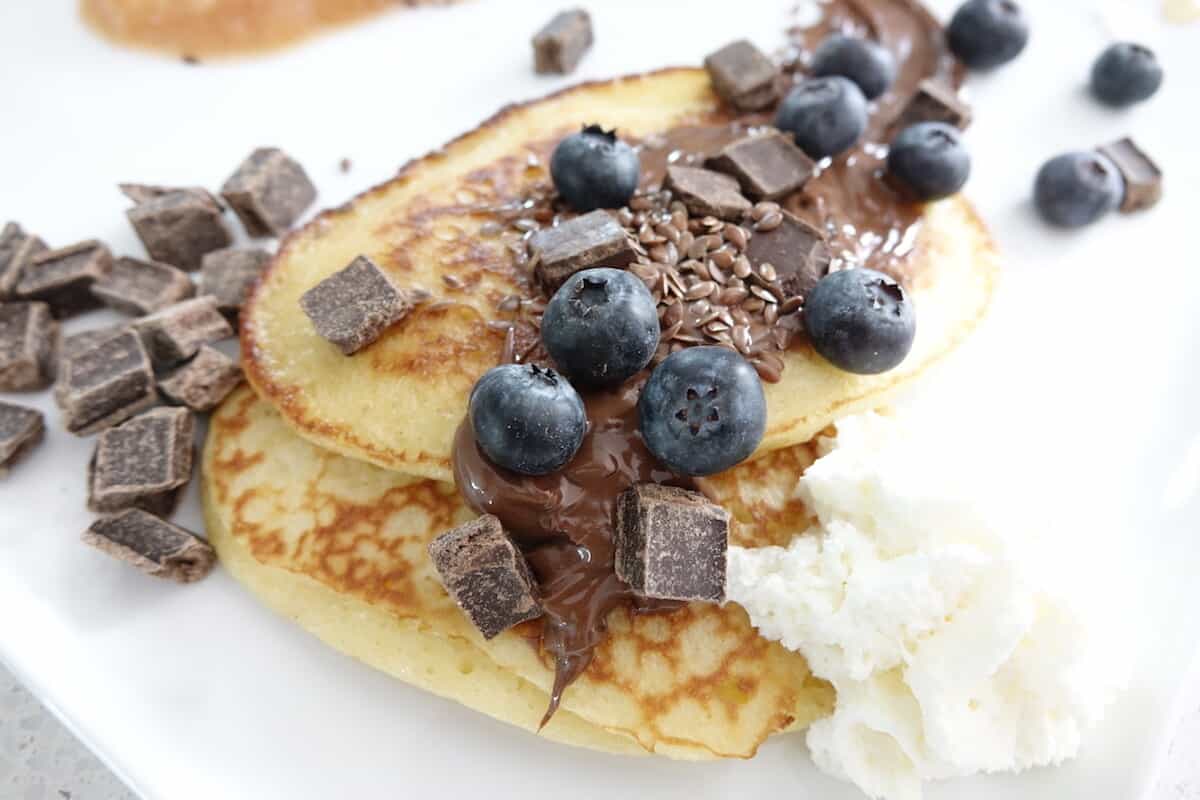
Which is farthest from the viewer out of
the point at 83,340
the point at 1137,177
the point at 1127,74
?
the point at 1127,74

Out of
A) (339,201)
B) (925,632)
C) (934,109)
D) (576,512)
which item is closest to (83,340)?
(339,201)

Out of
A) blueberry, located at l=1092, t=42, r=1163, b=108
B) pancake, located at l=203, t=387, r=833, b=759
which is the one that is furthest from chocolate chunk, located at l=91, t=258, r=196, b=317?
blueberry, located at l=1092, t=42, r=1163, b=108

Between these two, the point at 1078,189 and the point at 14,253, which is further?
the point at 1078,189

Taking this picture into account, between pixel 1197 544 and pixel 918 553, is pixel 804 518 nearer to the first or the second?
pixel 918 553

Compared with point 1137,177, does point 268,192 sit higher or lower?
higher

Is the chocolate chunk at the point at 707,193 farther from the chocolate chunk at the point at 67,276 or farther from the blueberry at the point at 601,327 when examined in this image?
the chocolate chunk at the point at 67,276

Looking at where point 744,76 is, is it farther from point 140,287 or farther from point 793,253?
point 140,287
